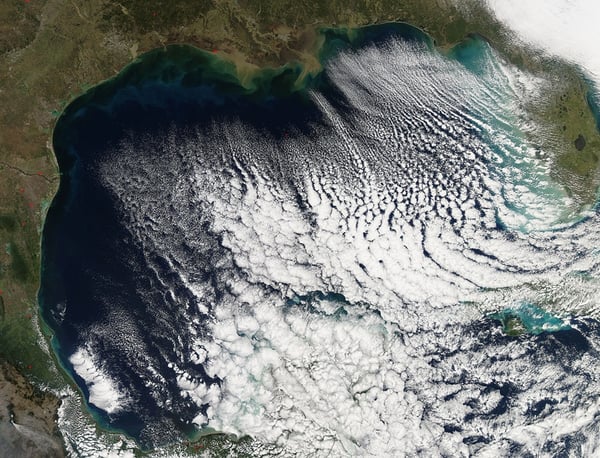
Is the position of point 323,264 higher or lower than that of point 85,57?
lower

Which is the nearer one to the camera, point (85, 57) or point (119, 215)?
point (85, 57)

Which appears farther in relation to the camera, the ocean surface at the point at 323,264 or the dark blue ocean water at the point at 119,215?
the dark blue ocean water at the point at 119,215

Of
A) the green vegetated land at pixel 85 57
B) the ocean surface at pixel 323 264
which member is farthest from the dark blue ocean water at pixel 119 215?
the green vegetated land at pixel 85 57

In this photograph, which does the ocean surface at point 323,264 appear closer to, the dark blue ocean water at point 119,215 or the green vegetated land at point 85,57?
the dark blue ocean water at point 119,215

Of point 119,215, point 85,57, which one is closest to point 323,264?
point 119,215

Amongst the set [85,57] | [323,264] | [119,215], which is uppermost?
[85,57]

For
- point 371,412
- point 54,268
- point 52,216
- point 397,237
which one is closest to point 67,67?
point 52,216

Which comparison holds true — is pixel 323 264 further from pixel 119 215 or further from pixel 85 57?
pixel 85 57

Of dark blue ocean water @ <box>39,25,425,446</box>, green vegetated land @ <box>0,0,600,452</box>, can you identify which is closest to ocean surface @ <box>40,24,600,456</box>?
dark blue ocean water @ <box>39,25,425,446</box>
